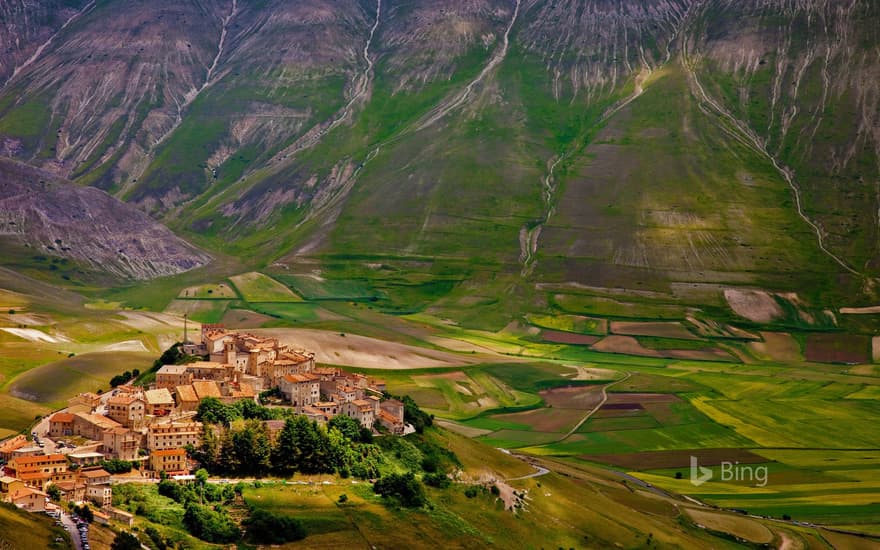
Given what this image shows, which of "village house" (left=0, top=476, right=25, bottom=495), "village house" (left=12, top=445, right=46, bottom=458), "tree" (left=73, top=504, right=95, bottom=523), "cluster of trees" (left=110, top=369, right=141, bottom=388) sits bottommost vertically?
"tree" (left=73, top=504, right=95, bottom=523)

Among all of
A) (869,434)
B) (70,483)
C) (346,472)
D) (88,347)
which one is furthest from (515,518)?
(88,347)

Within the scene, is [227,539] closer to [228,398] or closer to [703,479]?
[228,398]

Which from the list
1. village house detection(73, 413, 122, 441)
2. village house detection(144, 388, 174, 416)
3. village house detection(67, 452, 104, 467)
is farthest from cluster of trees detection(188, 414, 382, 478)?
village house detection(67, 452, 104, 467)

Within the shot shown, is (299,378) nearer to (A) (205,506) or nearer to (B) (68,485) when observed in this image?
(A) (205,506)

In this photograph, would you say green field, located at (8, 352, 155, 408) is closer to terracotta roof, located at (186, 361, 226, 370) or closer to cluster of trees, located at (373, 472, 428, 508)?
terracotta roof, located at (186, 361, 226, 370)

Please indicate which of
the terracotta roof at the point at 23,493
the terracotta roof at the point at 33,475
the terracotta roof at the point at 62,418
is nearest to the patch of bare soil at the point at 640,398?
the terracotta roof at the point at 62,418

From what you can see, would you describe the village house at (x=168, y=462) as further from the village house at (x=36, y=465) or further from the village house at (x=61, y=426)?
the village house at (x=61, y=426)

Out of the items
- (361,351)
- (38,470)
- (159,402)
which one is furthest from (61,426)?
(361,351)

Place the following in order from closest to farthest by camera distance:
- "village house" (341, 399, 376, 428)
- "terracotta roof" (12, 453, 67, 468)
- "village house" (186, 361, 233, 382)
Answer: "terracotta roof" (12, 453, 67, 468)
"village house" (341, 399, 376, 428)
"village house" (186, 361, 233, 382)
